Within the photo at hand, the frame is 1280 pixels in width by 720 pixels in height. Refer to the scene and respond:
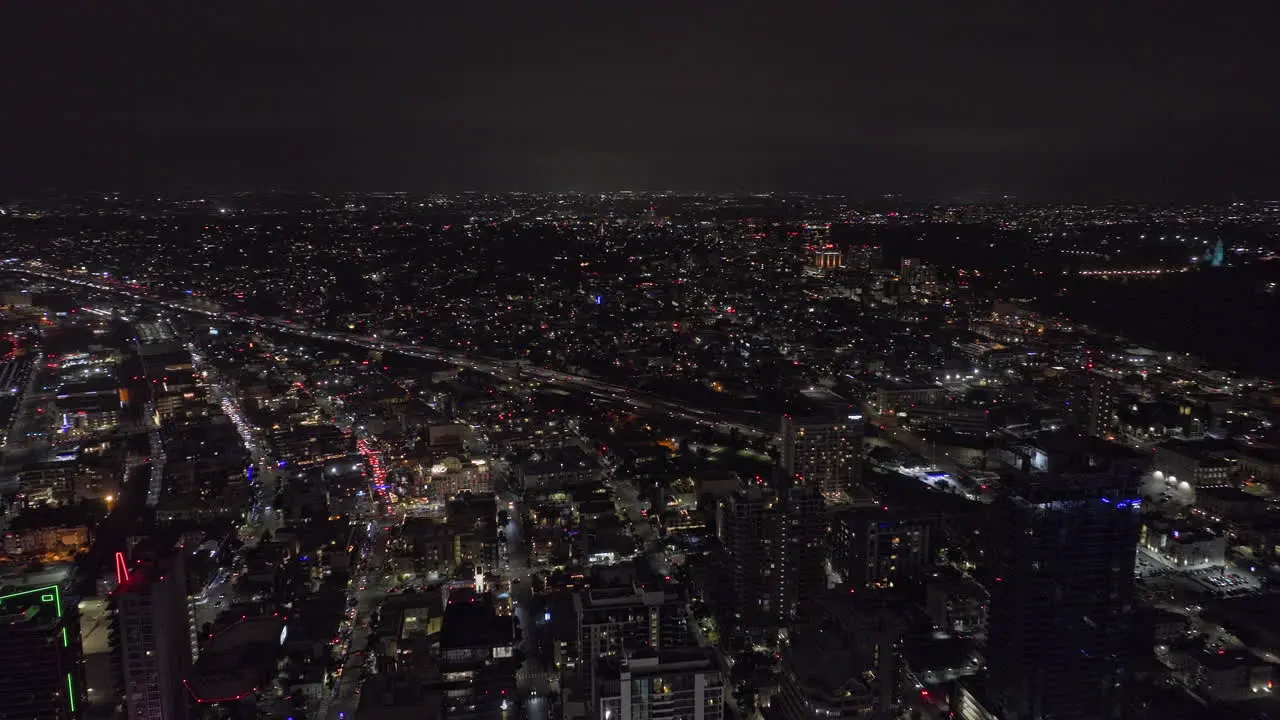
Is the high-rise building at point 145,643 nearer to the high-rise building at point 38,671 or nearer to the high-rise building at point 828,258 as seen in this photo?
the high-rise building at point 38,671

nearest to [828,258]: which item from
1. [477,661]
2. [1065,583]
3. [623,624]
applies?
[623,624]

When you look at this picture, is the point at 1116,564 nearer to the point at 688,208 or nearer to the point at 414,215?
the point at 414,215

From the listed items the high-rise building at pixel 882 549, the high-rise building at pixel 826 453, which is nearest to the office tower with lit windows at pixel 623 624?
the high-rise building at pixel 882 549

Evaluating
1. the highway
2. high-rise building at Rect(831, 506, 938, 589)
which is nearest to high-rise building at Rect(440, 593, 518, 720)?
high-rise building at Rect(831, 506, 938, 589)

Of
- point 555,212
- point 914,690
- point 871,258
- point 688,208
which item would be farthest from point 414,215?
point 914,690

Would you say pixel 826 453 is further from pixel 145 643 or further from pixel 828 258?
pixel 828 258

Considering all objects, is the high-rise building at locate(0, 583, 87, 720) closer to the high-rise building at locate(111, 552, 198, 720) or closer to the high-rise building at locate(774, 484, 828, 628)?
the high-rise building at locate(111, 552, 198, 720)
